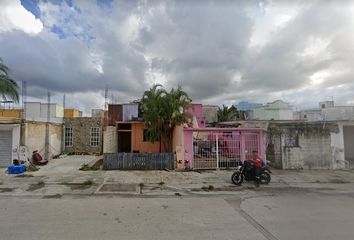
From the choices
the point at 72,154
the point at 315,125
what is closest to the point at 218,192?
the point at 315,125

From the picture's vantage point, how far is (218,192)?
31.5ft

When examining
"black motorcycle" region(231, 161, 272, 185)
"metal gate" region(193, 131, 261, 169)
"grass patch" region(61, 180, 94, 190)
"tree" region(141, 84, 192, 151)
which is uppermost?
"tree" region(141, 84, 192, 151)

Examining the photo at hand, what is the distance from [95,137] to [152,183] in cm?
1554

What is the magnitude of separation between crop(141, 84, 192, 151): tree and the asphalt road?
8.19 m

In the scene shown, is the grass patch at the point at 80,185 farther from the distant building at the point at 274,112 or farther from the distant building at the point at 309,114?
the distant building at the point at 274,112

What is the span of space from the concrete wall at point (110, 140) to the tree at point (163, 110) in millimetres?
5986

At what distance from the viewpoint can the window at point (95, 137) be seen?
977 inches

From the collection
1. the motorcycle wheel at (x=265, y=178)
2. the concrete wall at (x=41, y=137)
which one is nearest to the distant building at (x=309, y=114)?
the motorcycle wheel at (x=265, y=178)

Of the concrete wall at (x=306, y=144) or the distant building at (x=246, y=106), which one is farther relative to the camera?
the distant building at (x=246, y=106)

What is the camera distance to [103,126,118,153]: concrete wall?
2192 cm

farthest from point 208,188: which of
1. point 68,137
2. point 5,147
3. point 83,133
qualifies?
point 68,137

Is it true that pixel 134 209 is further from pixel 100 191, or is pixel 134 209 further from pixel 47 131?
pixel 47 131

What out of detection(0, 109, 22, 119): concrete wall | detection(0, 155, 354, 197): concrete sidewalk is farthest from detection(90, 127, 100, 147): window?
detection(0, 155, 354, 197): concrete sidewalk

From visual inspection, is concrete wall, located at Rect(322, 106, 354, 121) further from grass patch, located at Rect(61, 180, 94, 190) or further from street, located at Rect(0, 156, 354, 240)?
grass patch, located at Rect(61, 180, 94, 190)
